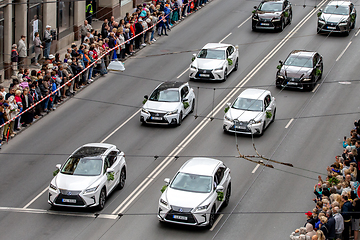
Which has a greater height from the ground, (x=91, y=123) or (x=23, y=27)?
(x=23, y=27)

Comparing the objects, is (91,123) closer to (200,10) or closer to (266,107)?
(266,107)

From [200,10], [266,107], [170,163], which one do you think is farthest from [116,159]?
[200,10]

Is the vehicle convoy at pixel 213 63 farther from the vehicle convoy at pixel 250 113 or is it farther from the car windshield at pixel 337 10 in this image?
the car windshield at pixel 337 10

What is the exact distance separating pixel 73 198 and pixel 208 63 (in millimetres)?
15285

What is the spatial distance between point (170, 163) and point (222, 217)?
494cm

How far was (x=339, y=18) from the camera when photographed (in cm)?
4247

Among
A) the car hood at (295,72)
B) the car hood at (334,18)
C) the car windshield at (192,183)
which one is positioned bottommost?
the car hood at (295,72)

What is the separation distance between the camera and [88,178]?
908 inches

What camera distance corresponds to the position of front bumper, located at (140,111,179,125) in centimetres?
3039

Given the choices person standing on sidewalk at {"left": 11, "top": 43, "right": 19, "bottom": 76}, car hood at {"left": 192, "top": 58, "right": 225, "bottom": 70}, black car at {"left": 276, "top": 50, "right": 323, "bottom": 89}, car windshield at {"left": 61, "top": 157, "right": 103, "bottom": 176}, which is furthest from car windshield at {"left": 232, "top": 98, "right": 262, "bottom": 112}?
person standing on sidewalk at {"left": 11, "top": 43, "right": 19, "bottom": 76}

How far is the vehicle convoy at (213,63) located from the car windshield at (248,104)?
5147 mm

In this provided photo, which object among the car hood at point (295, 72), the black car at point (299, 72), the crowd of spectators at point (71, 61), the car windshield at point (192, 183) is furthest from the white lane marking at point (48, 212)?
the car hood at point (295, 72)

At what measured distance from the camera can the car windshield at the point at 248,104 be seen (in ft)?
99.3

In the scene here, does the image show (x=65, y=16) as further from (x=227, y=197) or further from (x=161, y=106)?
(x=227, y=197)
